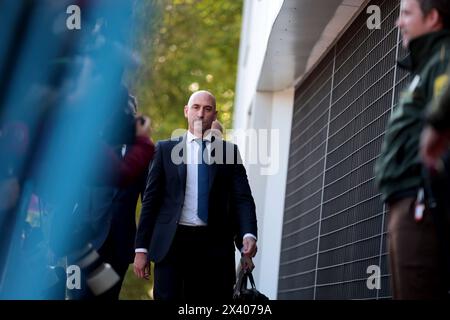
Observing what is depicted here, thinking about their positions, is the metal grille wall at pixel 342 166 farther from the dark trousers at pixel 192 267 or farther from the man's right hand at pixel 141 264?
the man's right hand at pixel 141 264

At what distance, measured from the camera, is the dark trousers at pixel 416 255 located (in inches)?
186

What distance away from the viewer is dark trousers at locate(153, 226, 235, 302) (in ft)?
25.6

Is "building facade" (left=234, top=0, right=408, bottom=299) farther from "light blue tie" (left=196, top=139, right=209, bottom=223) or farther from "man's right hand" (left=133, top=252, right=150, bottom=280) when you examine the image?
"man's right hand" (left=133, top=252, right=150, bottom=280)

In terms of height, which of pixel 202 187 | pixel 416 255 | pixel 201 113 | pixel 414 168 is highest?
pixel 201 113

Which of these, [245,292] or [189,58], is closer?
[245,292]

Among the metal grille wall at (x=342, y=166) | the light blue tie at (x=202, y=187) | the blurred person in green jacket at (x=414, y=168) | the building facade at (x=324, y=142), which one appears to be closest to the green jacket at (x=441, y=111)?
the blurred person in green jacket at (x=414, y=168)

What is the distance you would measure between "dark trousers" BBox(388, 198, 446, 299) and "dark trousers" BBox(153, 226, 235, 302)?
3.15 m

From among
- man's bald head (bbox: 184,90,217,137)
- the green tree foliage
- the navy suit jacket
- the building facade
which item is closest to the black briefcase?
the navy suit jacket

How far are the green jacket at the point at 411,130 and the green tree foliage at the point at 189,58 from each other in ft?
67.6

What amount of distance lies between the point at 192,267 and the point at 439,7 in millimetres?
3547

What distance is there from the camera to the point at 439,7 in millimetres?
4852

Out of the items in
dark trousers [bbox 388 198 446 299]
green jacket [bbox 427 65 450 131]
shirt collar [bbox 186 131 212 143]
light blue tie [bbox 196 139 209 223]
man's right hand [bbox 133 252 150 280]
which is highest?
shirt collar [bbox 186 131 212 143]

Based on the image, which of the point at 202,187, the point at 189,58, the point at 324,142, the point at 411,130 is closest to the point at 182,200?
the point at 202,187

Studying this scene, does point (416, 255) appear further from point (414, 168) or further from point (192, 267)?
point (192, 267)
